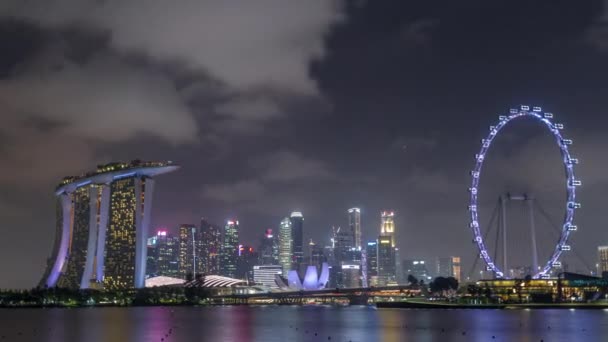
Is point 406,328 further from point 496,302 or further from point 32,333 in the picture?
point 496,302

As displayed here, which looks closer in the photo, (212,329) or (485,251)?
(212,329)

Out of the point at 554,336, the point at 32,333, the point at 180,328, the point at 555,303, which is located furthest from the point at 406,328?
the point at 555,303

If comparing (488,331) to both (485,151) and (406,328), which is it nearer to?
(406,328)

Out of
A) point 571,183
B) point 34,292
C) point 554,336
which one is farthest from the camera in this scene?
point 34,292

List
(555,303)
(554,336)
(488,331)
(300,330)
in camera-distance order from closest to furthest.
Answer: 1. (554,336)
2. (488,331)
3. (300,330)
4. (555,303)

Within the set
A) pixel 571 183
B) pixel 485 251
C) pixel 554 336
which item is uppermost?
pixel 571 183

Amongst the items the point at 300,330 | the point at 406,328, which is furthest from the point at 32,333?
the point at 406,328

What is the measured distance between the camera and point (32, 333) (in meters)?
78.0

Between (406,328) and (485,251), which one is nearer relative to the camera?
(406,328)

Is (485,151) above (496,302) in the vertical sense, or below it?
above

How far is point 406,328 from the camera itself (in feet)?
278

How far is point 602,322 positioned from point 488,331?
62.3ft

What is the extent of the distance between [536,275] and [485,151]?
2039 centimetres

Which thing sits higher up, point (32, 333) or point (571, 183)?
point (571, 183)
